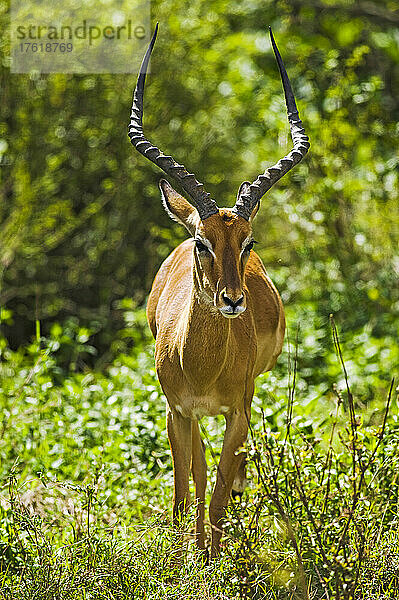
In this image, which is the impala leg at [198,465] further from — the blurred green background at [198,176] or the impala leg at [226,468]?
the blurred green background at [198,176]

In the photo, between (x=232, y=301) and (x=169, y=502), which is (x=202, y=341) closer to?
(x=232, y=301)

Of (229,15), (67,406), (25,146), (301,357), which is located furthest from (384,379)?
(229,15)

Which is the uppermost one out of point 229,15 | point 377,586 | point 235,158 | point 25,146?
point 229,15

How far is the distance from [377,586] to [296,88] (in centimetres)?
679

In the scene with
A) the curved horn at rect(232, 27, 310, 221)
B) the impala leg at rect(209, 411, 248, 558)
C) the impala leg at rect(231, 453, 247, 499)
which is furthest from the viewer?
the impala leg at rect(231, 453, 247, 499)

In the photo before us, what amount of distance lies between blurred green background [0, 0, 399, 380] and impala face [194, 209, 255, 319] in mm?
3750

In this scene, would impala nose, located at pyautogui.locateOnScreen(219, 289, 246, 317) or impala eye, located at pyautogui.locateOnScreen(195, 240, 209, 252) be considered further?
impala eye, located at pyautogui.locateOnScreen(195, 240, 209, 252)

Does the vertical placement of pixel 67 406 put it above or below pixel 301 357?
below

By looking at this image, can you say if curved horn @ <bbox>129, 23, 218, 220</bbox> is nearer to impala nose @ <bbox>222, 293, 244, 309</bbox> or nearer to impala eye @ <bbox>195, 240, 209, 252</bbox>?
impala eye @ <bbox>195, 240, 209, 252</bbox>

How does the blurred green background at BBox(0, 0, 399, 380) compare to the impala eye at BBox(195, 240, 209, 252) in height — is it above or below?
above

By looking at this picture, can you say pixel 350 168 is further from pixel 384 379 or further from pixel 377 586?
pixel 377 586

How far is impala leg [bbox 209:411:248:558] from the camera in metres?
4.34

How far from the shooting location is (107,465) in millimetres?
5309

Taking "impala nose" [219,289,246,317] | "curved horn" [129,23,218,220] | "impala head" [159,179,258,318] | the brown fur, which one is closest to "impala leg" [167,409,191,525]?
the brown fur
